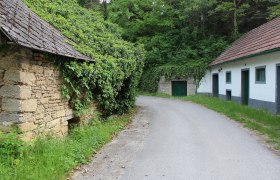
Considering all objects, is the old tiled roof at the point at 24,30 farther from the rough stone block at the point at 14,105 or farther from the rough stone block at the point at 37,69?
the rough stone block at the point at 14,105

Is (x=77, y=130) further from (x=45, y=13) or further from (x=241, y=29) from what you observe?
(x=241, y=29)

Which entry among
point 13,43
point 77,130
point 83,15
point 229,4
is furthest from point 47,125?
point 229,4

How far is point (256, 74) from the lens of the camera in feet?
50.6

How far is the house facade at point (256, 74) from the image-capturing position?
517 inches

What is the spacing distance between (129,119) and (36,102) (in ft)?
20.2

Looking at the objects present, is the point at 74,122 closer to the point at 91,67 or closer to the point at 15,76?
the point at 91,67

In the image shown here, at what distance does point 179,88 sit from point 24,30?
68.7 ft

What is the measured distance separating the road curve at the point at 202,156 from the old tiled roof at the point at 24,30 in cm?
322

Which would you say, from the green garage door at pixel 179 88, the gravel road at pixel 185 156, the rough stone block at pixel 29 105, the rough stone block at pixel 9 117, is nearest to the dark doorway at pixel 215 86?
the green garage door at pixel 179 88

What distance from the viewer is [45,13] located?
10742mm

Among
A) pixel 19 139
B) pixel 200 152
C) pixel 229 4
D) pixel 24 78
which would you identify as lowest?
pixel 200 152

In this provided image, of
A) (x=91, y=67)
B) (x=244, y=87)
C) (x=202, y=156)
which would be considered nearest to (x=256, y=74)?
(x=244, y=87)

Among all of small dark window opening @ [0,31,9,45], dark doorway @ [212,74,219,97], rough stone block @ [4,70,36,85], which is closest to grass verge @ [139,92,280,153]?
rough stone block @ [4,70,36,85]

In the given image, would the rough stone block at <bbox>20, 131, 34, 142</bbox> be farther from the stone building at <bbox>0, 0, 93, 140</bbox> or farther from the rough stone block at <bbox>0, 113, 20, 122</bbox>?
the rough stone block at <bbox>0, 113, 20, 122</bbox>
